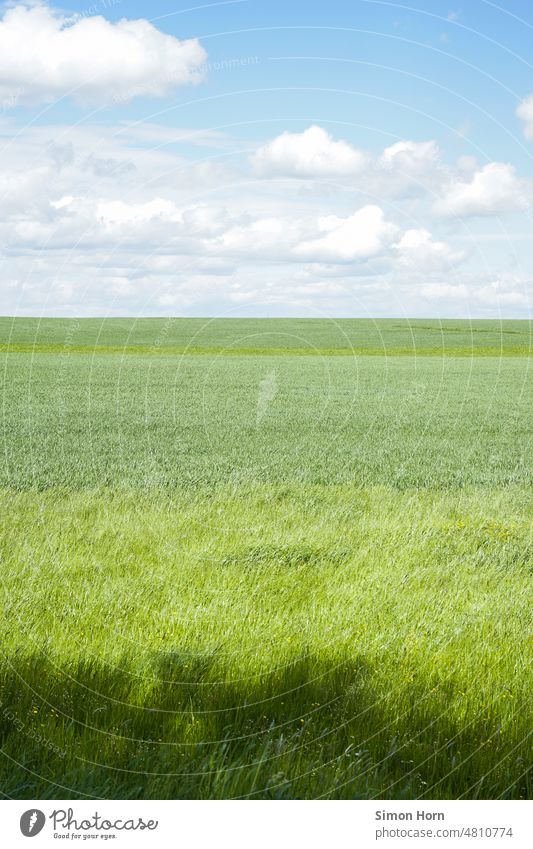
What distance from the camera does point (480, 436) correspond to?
72.8ft

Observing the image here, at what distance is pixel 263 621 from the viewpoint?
6770mm

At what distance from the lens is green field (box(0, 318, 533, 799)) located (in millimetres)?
4609

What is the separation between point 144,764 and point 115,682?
3.63 feet

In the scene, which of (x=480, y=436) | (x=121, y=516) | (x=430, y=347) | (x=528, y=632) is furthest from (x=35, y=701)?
(x=430, y=347)
